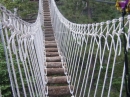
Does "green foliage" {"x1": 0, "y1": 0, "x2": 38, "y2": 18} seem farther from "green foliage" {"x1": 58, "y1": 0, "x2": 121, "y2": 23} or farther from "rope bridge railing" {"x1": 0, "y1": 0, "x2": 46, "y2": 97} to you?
"rope bridge railing" {"x1": 0, "y1": 0, "x2": 46, "y2": 97}

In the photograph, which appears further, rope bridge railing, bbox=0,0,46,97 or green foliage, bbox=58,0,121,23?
green foliage, bbox=58,0,121,23

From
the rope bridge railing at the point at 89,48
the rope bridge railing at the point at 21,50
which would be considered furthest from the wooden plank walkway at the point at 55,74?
the rope bridge railing at the point at 21,50

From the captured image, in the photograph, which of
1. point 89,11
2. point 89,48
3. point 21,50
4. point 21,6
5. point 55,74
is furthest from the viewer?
point 89,11

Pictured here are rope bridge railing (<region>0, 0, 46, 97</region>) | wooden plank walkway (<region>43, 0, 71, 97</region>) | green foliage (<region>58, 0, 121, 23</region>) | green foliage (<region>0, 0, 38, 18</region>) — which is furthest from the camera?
green foliage (<region>58, 0, 121, 23</region>)

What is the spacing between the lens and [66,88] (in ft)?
7.59

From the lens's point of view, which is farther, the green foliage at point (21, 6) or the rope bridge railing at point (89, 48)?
the green foliage at point (21, 6)

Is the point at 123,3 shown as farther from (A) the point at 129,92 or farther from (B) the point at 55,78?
(B) the point at 55,78

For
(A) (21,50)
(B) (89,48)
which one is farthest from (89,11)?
(A) (21,50)

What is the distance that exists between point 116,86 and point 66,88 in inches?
81.3

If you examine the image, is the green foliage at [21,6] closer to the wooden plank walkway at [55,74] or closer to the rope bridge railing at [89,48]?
the rope bridge railing at [89,48]

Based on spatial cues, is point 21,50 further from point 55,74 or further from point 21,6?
point 21,6

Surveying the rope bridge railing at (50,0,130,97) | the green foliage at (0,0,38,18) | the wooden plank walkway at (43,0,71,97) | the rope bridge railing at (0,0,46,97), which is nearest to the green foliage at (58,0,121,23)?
the green foliage at (0,0,38,18)

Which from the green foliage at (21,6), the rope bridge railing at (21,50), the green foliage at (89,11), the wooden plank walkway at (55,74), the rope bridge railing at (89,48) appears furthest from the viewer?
the green foliage at (89,11)

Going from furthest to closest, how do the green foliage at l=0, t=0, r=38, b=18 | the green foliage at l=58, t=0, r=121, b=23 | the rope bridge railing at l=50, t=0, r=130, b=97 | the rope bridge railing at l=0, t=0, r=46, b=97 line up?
the green foliage at l=58, t=0, r=121, b=23
the green foliage at l=0, t=0, r=38, b=18
the rope bridge railing at l=50, t=0, r=130, b=97
the rope bridge railing at l=0, t=0, r=46, b=97
